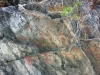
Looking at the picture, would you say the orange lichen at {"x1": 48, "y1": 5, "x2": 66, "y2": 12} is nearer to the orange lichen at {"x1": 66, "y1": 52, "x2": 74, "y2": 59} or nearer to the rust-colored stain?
the orange lichen at {"x1": 66, "y1": 52, "x2": 74, "y2": 59}

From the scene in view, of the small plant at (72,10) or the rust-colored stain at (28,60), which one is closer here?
the small plant at (72,10)

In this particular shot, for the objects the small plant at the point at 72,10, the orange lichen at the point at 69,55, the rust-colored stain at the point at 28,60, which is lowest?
the rust-colored stain at the point at 28,60

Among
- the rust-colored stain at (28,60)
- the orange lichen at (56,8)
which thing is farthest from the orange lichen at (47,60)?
the orange lichen at (56,8)

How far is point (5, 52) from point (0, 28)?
594 millimetres

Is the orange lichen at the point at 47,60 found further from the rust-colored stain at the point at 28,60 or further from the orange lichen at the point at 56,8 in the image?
the orange lichen at the point at 56,8

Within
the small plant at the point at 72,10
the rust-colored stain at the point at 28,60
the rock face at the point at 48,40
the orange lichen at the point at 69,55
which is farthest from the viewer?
the rust-colored stain at the point at 28,60

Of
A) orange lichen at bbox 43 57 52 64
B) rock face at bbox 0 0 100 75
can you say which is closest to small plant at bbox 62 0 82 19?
rock face at bbox 0 0 100 75

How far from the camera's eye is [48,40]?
4.82 meters

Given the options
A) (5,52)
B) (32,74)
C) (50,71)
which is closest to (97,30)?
(50,71)

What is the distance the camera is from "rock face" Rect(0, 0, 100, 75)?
15.5 ft

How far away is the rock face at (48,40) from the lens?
4.73 metres

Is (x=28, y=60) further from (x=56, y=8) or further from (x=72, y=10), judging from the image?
(x=72, y=10)

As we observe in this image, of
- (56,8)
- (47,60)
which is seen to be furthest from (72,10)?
(47,60)

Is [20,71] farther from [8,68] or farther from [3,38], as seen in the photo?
[3,38]
